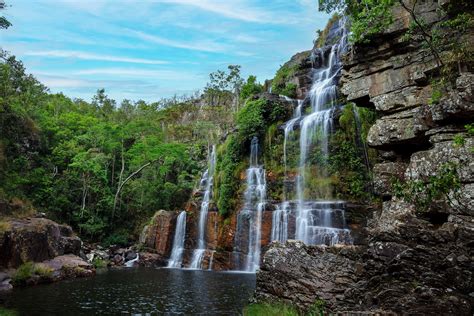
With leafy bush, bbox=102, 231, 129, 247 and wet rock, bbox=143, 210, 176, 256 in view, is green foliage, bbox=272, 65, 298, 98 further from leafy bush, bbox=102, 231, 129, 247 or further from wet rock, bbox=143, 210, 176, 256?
leafy bush, bbox=102, 231, 129, 247

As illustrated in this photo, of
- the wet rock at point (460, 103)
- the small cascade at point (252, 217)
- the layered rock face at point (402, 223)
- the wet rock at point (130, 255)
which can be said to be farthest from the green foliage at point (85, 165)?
the wet rock at point (460, 103)

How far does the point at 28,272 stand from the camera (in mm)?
18797

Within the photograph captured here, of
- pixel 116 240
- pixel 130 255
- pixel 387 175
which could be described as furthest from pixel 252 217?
pixel 116 240

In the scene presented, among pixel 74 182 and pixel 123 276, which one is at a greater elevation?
pixel 74 182

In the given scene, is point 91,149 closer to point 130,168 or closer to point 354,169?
point 130,168

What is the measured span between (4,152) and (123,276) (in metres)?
15.6

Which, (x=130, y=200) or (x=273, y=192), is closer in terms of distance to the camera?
(x=273, y=192)

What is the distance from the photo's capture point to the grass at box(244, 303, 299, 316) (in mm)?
9936

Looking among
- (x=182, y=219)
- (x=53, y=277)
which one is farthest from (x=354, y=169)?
(x=53, y=277)

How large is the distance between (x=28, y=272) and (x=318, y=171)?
1850cm

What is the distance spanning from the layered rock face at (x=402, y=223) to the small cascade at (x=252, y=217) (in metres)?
11.4

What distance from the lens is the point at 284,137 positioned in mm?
29562

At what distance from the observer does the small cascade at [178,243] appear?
102ft

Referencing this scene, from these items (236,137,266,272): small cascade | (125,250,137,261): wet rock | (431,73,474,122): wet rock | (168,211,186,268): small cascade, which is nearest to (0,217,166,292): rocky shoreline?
(125,250,137,261): wet rock
